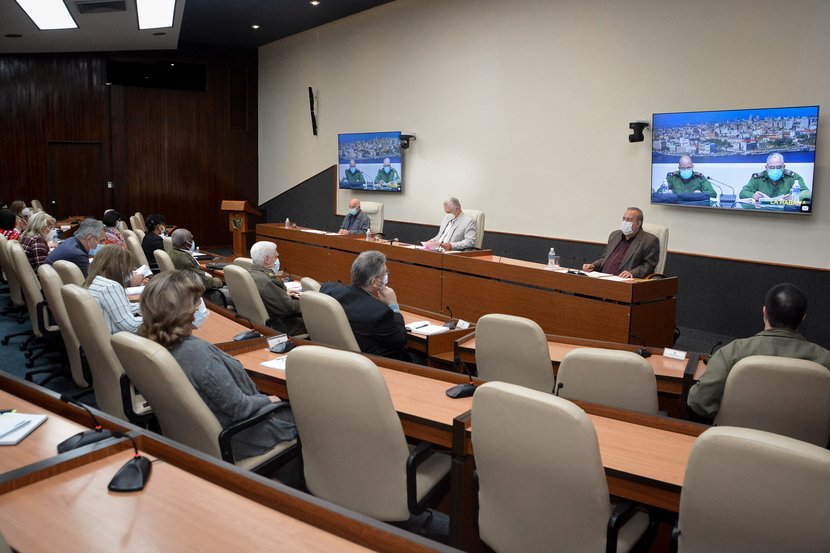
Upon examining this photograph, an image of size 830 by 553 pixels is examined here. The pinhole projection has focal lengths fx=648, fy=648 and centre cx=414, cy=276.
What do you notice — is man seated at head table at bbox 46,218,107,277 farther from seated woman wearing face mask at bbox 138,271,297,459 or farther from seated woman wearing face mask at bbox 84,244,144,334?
seated woman wearing face mask at bbox 138,271,297,459

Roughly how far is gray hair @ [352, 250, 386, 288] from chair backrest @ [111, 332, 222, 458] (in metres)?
1.54

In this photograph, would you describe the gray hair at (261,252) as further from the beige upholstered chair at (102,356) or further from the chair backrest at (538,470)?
the chair backrest at (538,470)

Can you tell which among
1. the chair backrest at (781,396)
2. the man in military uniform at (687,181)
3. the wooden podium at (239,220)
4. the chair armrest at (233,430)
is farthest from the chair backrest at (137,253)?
the chair backrest at (781,396)

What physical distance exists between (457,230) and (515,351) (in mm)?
4549

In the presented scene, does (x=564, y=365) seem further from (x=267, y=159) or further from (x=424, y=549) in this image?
(x=267, y=159)

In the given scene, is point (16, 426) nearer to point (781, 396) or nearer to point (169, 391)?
point (169, 391)

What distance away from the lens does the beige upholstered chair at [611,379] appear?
258 cm

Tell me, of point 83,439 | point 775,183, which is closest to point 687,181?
point 775,183

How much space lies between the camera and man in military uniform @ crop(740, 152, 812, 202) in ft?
19.2

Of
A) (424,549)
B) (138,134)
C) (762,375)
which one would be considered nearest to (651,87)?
(762,375)

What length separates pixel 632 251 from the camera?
19.5 ft

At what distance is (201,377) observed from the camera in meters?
2.40

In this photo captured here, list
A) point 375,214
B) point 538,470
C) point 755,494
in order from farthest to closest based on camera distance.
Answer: point 375,214 < point 538,470 < point 755,494

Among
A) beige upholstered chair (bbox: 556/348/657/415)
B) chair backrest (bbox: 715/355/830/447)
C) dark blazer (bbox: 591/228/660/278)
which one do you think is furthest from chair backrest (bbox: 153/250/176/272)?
chair backrest (bbox: 715/355/830/447)
